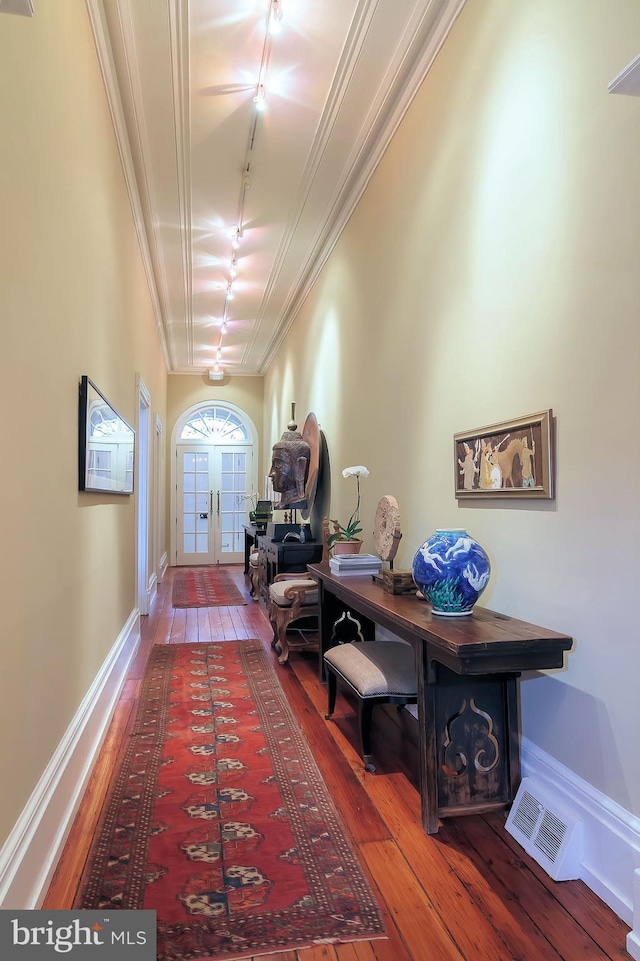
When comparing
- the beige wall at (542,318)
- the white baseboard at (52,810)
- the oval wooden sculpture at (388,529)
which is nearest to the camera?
the white baseboard at (52,810)


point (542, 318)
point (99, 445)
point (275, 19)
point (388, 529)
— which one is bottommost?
point (388, 529)

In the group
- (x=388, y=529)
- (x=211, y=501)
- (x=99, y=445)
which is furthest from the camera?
(x=211, y=501)

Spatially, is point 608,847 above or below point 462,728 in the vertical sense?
below

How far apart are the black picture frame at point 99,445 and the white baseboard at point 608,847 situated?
217 cm

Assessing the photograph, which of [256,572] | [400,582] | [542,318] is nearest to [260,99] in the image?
[542,318]

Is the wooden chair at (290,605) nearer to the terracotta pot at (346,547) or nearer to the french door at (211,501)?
the terracotta pot at (346,547)

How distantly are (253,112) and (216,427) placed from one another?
7.01 m

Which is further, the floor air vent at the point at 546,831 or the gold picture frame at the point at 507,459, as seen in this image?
the gold picture frame at the point at 507,459

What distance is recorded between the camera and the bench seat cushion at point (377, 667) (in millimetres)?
2490

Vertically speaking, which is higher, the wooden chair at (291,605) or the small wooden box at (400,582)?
the small wooden box at (400,582)

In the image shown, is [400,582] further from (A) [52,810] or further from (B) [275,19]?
(B) [275,19]

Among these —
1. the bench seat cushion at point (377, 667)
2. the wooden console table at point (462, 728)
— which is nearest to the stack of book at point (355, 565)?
the bench seat cushion at point (377, 667)

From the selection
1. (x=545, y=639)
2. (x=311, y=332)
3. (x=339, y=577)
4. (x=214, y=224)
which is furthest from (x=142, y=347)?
(x=545, y=639)

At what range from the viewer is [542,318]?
207 centimetres
